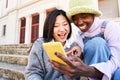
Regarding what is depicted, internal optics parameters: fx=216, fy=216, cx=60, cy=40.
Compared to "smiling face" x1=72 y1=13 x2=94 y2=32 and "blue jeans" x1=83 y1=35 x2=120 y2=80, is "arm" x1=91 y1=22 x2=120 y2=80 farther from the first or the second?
"smiling face" x1=72 y1=13 x2=94 y2=32

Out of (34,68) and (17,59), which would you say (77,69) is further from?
(17,59)

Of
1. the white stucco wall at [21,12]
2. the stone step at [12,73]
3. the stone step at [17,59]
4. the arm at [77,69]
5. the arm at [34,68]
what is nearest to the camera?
the arm at [77,69]

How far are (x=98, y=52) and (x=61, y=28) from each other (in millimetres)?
498

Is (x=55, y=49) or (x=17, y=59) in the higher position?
(x=55, y=49)

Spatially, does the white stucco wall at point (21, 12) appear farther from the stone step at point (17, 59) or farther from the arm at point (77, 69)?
the arm at point (77, 69)

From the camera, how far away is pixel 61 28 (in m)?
1.84

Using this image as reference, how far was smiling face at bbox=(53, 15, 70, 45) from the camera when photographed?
72.6 inches

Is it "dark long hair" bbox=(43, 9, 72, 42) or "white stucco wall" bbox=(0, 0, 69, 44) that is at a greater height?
"white stucco wall" bbox=(0, 0, 69, 44)

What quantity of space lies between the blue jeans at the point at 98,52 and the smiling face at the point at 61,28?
352 millimetres

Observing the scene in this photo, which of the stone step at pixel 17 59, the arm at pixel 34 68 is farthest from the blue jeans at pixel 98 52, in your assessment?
the stone step at pixel 17 59

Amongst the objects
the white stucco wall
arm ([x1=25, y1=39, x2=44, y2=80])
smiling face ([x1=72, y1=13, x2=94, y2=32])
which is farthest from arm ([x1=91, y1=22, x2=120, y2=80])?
the white stucco wall

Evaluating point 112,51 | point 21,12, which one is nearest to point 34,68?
point 112,51

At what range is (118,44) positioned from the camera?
1.50 m

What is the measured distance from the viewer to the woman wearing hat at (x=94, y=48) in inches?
54.9
